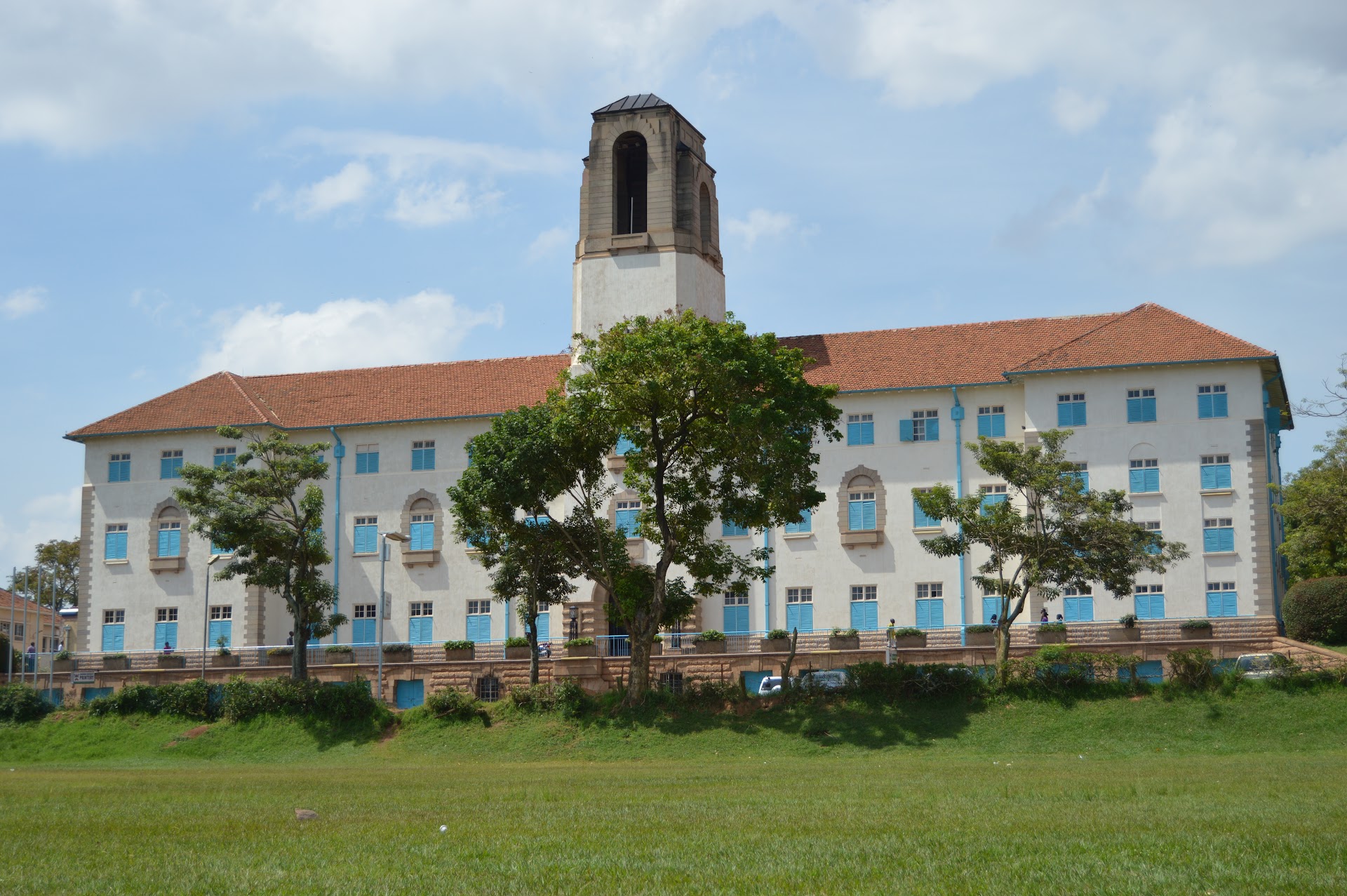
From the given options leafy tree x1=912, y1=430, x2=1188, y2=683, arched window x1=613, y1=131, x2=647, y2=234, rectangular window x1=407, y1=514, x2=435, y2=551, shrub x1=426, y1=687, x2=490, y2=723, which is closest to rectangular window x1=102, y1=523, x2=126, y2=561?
rectangular window x1=407, y1=514, x2=435, y2=551

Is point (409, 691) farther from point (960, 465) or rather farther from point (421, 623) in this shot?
point (960, 465)

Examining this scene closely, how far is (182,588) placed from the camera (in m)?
54.6

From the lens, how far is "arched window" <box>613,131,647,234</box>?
5347 cm

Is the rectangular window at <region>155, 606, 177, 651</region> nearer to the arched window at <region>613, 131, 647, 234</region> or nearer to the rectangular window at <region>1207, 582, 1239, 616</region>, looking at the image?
the arched window at <region>613, 131, 647, 234</region>

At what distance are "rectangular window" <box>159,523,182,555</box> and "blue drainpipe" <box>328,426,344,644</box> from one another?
6.11 meters

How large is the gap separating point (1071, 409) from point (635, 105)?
19821 millimetres

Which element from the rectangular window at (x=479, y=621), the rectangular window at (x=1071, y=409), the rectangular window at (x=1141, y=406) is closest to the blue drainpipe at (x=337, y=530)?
the rectangular window at (x=479, y=621)


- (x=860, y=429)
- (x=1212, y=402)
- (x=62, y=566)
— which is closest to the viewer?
(x=1212, y=402)

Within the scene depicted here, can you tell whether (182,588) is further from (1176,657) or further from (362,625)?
(1176,657)

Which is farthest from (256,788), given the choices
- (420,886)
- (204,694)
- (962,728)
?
(204,694)

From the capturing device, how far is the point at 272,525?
41.5 meters

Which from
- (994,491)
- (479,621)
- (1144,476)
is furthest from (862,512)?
(479,621)

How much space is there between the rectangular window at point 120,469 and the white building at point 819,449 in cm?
10

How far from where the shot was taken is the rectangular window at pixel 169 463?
55.5 metres
